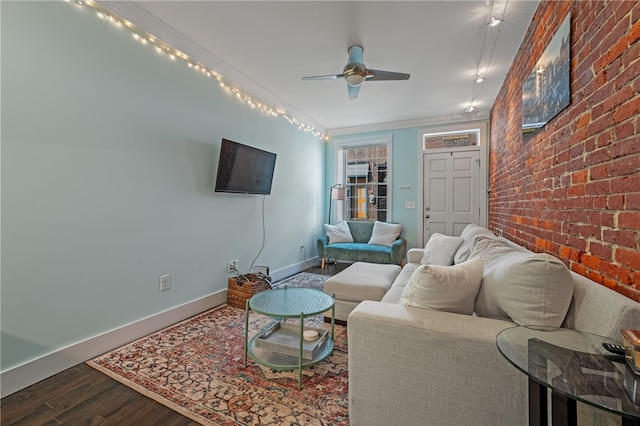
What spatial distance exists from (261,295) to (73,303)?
1.28m

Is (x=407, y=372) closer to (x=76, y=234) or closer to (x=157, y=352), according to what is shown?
(x=157, y=352)

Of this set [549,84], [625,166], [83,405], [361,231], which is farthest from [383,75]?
[83,405]

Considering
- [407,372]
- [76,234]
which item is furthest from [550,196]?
[76,234]

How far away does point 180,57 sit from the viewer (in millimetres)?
2666

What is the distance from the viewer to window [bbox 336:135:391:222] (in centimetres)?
540

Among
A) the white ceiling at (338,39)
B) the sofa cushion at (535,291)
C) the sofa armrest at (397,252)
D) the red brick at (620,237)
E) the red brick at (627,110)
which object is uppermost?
the white ceiling at (338,39)

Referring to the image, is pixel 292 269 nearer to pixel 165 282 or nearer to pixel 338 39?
pixel 165 282

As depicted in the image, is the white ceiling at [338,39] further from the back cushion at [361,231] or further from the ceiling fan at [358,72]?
the back cushion at [361,231]

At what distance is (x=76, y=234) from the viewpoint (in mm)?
1946

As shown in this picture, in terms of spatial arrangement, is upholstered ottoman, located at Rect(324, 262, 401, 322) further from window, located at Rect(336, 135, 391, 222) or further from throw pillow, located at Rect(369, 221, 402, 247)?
window, located at Rect(336, 135, 391, 222)

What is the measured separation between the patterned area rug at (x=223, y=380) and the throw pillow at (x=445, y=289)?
765mm

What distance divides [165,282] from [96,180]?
1.03 metres

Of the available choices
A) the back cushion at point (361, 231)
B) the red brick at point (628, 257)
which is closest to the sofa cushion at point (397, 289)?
the red brick at point (628, 257)

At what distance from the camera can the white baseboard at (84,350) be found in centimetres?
165
